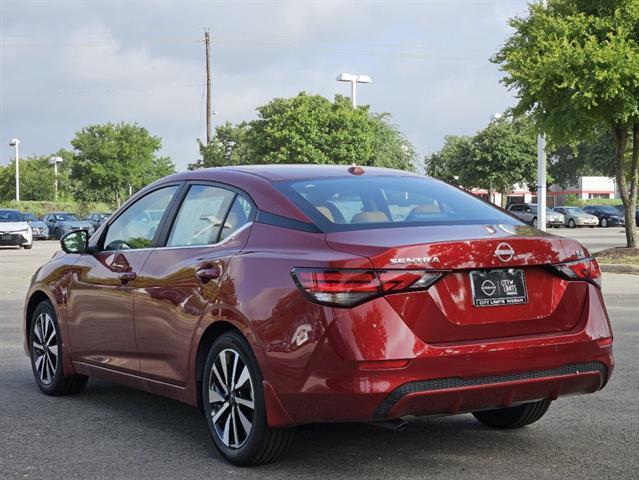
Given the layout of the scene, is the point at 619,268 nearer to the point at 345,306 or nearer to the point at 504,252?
the point at 504,252

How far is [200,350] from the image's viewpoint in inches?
216

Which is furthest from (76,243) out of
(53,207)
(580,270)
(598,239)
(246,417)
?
(53,207)

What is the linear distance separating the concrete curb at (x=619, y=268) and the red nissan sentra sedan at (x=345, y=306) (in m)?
15.0

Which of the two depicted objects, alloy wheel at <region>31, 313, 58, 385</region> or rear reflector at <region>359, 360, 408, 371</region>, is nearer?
rear reflector at <region>359, 360, 408, 371</region>

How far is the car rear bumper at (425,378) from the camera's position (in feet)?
15.1

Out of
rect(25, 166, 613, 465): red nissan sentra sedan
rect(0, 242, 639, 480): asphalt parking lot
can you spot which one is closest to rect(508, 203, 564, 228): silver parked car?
rect(0, 242, 639, 480): asphalt parking lot

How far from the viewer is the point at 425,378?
4625 millimetres

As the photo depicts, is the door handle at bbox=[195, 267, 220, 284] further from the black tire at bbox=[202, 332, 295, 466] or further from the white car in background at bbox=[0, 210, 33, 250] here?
the white car in background at bbox=[0, 210, 33, 250]

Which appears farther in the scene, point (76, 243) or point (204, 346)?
point (76, 243)

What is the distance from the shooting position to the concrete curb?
2014 cm

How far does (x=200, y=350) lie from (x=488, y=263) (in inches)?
66.4

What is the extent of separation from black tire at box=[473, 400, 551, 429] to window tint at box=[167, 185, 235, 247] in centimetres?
200

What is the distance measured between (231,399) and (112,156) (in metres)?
61.5

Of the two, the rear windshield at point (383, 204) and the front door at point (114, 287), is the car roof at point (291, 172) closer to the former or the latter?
the rear windshield at point (383, 204)
